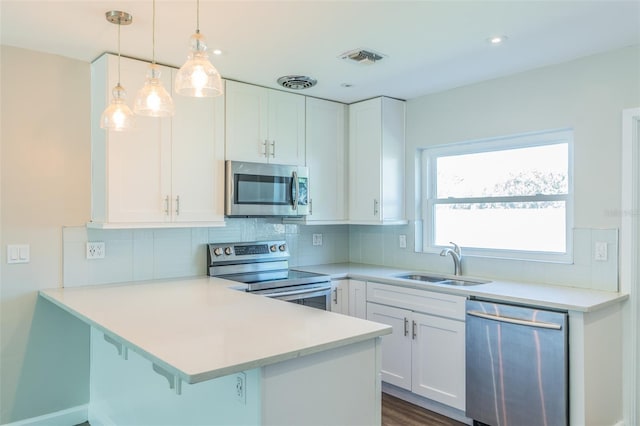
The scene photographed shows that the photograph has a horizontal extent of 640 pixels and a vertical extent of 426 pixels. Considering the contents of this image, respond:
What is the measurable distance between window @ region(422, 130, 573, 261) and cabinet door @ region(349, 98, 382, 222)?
441mm

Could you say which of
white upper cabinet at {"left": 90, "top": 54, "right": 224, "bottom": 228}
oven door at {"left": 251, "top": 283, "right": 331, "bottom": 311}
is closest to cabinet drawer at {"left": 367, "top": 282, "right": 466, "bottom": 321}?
oven door at {"left": 251, "top": 283, "right": 331, "bottom": 311}

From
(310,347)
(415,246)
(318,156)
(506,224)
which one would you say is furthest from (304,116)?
(310,347)

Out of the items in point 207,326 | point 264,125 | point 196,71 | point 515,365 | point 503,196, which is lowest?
point 515,365

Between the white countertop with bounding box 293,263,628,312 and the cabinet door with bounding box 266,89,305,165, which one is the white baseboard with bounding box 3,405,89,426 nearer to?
the white countertop with bounding box 293,263,628,312

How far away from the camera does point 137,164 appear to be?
9.27ft

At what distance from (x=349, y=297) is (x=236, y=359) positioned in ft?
7.31

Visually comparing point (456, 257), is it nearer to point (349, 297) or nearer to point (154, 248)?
point (349, 297)

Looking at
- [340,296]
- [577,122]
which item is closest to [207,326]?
[340,296]

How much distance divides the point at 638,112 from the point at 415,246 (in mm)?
1828

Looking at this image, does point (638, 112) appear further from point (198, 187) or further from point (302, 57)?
point (198, 187)

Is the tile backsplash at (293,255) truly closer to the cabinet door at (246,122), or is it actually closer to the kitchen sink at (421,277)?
the kitchen sink at (421,277)

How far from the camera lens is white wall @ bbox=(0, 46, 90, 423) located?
2.67m

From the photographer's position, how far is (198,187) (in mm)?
3098

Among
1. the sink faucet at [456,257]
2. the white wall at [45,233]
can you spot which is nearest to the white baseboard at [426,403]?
the sink faucet at [456,257]
